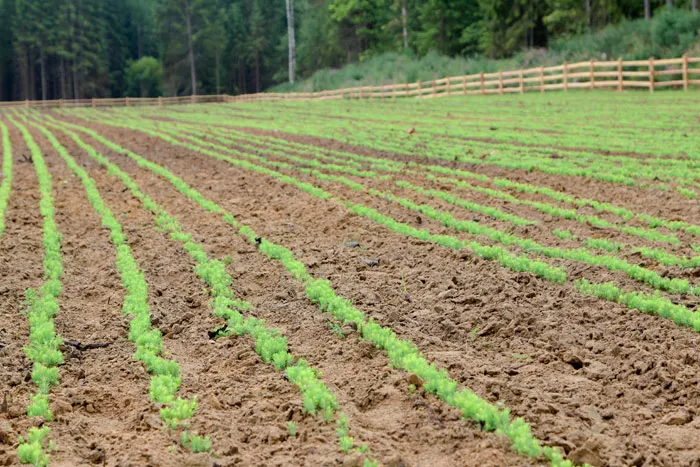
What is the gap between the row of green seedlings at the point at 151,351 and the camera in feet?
14.2

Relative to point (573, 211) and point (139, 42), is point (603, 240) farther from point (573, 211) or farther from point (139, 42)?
point (139, 42)

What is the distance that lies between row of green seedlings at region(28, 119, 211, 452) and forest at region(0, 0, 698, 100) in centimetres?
5045

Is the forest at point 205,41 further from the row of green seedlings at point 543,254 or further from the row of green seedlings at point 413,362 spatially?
the row of green seedlings at point 413,362

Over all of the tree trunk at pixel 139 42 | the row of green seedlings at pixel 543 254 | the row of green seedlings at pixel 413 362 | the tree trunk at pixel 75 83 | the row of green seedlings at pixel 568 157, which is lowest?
the row of green seedlings at pixel 413 362

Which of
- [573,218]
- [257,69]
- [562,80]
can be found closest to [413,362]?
[573,218]

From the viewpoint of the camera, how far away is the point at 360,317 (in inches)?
233

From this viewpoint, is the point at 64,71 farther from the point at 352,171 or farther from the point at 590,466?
the point at 590,466

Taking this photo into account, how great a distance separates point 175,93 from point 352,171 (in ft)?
221

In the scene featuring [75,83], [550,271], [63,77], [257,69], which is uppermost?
[257,69]

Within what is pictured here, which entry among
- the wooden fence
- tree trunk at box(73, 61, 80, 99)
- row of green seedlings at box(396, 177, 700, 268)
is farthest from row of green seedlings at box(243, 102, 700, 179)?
tree trunk at box(73, 61, 80, 99)

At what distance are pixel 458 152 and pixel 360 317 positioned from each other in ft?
33.1

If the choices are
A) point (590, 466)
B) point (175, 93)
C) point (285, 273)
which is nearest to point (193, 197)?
point (285, 273)

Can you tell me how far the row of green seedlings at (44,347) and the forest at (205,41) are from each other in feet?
166

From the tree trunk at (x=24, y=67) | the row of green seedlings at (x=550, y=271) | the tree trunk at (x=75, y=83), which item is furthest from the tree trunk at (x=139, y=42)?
the row of green seedlings at (x=550, y=271)
